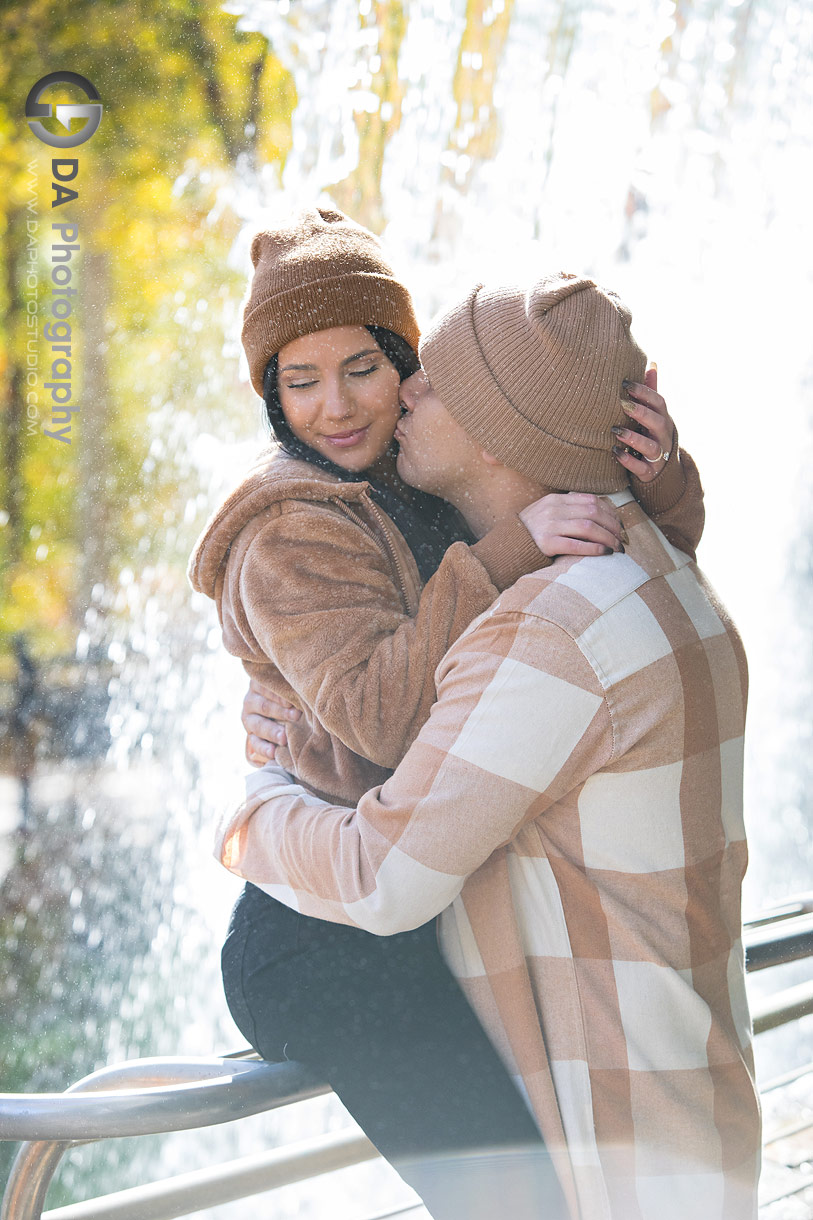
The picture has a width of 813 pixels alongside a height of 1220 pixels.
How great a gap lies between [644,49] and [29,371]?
4.05 m

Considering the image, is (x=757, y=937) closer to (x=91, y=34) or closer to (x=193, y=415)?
(x=193, y=415)

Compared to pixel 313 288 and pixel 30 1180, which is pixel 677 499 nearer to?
pixel 313 288

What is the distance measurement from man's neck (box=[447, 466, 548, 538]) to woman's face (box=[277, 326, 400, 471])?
9.7 inches

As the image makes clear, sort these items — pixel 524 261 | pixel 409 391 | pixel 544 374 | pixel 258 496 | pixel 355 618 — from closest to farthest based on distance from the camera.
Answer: pixel 544 374
pixel 355 618
pixel 258 496
pixel 409 391
pixel 524 261

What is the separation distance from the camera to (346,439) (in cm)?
166

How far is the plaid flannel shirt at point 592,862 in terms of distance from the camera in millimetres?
1133

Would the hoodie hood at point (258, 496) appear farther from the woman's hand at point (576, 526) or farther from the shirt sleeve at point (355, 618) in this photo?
the woman's hand at point (576, 526)

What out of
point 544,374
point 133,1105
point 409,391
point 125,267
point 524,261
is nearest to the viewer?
point 133,1105

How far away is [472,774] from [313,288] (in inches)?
34.5

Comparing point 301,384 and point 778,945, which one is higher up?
point 301,384

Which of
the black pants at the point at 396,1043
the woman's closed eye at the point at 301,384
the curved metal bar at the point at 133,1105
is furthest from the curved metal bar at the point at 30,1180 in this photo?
the woman's closed eye at the point at 301,384

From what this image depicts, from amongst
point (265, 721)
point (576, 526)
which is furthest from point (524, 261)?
point (576, 526)

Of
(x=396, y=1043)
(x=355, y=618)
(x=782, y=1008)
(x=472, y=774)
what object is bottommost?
(x=782, y=1008)

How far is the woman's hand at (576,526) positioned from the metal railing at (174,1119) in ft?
2.06
